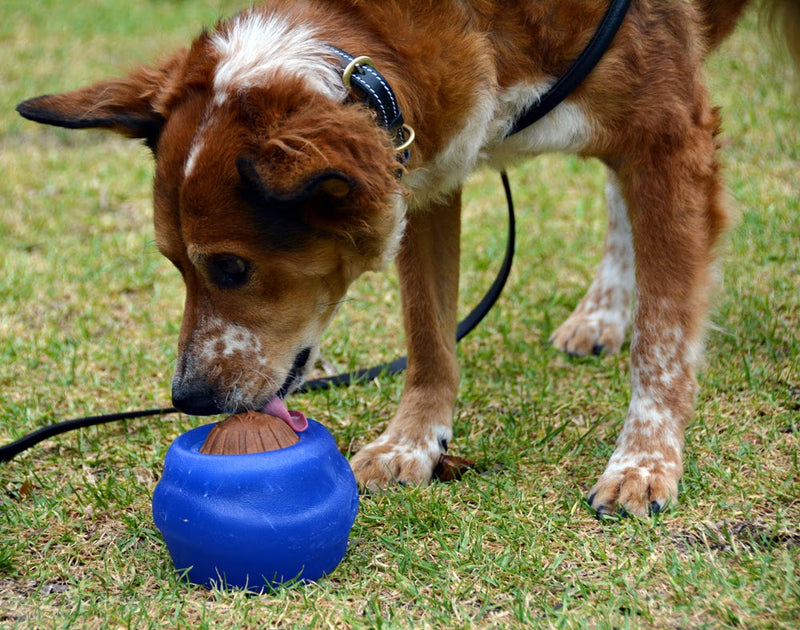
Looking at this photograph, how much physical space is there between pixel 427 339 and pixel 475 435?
0.39 meters

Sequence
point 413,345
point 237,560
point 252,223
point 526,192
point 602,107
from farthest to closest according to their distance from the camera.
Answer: point 526,192 < point 413,345 < point 602,107 < point 252,223 < point 237,560

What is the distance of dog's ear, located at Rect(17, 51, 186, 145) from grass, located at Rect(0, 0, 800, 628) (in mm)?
291

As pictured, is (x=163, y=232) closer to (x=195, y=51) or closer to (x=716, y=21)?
(x=195, y=51)

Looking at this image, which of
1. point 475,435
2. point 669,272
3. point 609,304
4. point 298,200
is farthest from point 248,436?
point 609,304

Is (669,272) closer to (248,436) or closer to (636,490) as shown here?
(636,490)

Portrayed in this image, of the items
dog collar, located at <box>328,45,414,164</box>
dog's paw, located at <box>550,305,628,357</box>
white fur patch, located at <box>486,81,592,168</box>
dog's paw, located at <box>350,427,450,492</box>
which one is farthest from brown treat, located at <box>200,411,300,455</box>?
dog's paw, located at <box>550,305,628,357</box>

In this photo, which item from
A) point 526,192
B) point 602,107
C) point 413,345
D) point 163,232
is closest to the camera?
point 163,232

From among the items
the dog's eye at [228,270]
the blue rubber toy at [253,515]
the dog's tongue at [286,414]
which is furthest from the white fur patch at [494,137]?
the blue rubber toy at [253,515]

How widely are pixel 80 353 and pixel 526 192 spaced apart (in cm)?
316

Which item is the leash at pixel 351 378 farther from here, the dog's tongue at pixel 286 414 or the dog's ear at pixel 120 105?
the dog's ear at pixel 120 105

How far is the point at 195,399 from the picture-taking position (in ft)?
8.85

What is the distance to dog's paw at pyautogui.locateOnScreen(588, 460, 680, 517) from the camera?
109 inches

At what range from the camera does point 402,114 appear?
2627 millimetres

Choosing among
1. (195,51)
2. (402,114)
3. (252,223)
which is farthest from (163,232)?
(402,114)
